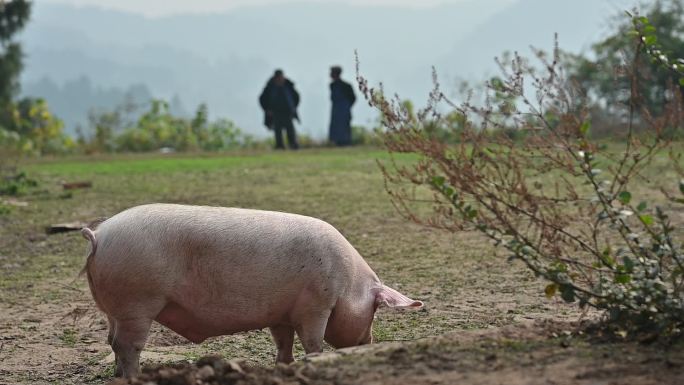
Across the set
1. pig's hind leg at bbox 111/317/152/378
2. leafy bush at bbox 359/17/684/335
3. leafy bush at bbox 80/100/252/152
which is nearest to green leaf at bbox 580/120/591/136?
leafy bush at bbox 359/17/684/335

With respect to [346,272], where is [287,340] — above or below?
below

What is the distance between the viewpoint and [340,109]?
26.1m

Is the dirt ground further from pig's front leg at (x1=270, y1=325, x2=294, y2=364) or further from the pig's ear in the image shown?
pig's front leg at (x1=270, y1=325, x2=294, y2=364)

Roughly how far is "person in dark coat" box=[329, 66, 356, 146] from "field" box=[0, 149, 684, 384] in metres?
8.83

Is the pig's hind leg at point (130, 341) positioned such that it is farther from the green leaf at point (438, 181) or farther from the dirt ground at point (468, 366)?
the green leaf at point (438, 181)

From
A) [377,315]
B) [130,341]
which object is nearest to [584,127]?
[130,341]

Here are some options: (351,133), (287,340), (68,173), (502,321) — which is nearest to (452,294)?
(502,321)

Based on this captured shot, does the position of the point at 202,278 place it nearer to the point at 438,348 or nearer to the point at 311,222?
the point at 311,222

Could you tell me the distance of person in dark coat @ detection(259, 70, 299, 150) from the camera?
2545 cm

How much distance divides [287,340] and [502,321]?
1.51m

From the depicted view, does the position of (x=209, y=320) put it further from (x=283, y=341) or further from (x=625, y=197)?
→ (x=625, y=197)

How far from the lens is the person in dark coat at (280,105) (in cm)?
2545

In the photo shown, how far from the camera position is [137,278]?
5.41m

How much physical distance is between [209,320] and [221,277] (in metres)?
0.26
